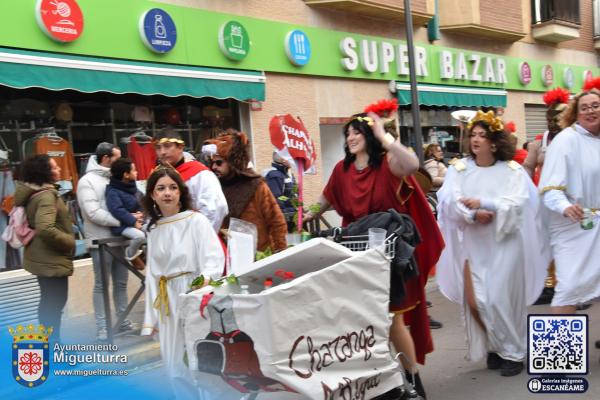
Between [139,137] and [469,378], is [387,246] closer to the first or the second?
[469,378]

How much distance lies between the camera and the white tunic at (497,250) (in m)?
5.34

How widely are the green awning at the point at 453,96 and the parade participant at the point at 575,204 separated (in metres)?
9.63

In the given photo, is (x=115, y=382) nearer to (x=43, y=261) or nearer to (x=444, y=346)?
(x=43, y=261)

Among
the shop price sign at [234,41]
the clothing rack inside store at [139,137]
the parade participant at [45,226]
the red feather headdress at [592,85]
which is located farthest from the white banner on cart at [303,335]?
the shop price sign at [234,41]

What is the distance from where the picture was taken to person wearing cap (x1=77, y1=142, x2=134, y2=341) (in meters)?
7.25

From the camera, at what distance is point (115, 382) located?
5.71m

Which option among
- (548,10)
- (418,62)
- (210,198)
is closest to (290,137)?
(210,198)

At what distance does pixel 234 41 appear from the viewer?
36.7ft

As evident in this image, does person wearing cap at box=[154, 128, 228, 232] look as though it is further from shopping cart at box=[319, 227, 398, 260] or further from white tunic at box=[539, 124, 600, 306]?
white tunic at box=[539, 124, 600, 306]

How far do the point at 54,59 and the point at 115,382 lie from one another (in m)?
4.31

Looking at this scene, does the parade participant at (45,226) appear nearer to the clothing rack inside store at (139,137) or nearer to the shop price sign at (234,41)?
the clothing rack inside store at (139,137)

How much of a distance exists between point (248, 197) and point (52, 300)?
2.03 metres

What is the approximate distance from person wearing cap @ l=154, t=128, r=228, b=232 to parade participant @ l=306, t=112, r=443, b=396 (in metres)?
1.05

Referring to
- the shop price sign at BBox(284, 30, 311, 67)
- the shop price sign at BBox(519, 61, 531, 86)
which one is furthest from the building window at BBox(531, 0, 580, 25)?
the shop price sign at BBox(284, 30, 311, 67)
